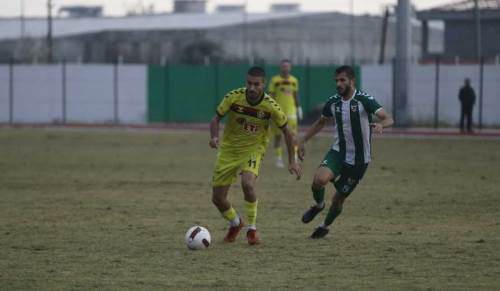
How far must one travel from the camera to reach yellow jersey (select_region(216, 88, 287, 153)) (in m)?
12.5

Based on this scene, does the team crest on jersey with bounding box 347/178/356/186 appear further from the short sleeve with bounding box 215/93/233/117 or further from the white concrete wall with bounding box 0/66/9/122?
the white concrete wall with bounding box 0/66/9/122

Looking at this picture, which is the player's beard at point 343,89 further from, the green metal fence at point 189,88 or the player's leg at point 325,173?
the green metal fence at point 189,88

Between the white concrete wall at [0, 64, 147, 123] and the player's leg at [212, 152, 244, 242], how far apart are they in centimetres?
3484

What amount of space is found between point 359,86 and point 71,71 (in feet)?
40.6

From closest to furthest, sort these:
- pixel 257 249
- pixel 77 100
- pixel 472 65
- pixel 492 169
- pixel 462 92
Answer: pixel 257 249 → pixel 492 169 → pixel 462 92 → pixel 472 65 → pixel 77 100

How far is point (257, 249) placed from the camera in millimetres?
12141

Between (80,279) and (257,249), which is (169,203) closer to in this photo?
(257,249)

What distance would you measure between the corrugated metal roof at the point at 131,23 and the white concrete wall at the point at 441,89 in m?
21.0

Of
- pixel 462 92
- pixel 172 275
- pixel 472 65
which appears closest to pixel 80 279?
pixel 172 275

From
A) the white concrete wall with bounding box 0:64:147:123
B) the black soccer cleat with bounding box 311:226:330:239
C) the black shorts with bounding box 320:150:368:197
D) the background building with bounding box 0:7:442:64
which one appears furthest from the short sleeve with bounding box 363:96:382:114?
the background building with bounding box 0:7:442:64

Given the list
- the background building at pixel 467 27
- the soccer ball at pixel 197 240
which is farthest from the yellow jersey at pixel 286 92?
the background building at pixel 467 27

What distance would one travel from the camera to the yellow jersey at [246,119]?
41.1 feet

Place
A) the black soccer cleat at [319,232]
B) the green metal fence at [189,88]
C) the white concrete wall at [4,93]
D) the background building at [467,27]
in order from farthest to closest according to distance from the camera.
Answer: the background building at [467,27] < the white concrete wall at [4,93] < the green metal fence at [189,88] < the black soccer cleat at [319,232]

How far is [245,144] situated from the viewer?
12711 millimetres
